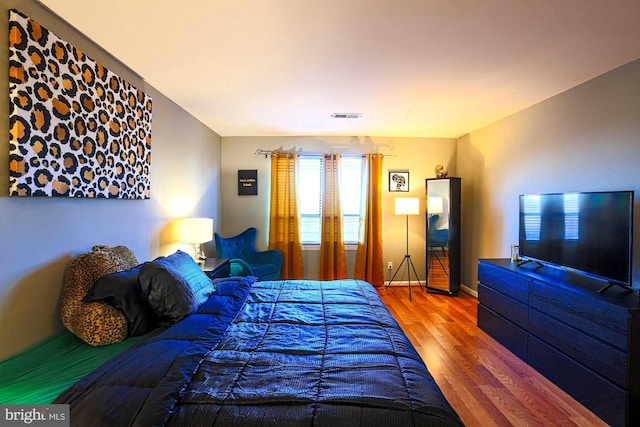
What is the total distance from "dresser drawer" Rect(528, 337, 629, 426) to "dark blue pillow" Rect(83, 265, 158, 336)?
2773 mm

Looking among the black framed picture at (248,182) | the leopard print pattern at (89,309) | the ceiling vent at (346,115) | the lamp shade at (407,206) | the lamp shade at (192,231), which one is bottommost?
the leopard print pattern at (89,309)

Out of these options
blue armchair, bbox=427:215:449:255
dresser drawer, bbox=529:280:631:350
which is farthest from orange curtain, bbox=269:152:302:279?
dresser drawer, bbox=529:280:631:350

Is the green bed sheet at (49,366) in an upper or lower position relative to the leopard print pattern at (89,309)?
lower

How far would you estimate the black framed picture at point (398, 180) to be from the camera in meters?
4.73


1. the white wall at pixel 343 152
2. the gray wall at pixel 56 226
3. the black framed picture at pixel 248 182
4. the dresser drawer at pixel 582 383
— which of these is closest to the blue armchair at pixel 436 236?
the white wall at pixel 343 152

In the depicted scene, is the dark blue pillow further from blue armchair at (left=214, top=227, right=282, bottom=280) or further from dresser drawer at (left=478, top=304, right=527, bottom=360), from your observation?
dresser drawer at (left=478, top=304, right=527, bottom=360)

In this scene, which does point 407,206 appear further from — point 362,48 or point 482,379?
point 362,48

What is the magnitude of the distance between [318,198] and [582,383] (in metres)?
3.56

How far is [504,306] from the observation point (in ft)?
9.22

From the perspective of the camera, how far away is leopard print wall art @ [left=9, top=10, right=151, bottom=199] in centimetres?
145

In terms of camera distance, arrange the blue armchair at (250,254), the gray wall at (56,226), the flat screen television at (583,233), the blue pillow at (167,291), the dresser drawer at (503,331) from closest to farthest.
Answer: the gray wall at (56,226) → the blue pillow at (167,291) → the flat screen television at (583,233) → the dresser drawer at (503,331) → the blue armchair at (250,254)

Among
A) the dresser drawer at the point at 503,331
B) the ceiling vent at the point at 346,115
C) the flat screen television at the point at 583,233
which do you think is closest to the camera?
the flat screen television at the point at 583,233

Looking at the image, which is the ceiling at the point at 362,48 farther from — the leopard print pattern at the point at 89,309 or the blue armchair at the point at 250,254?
the blue armchair at the point at 250,254

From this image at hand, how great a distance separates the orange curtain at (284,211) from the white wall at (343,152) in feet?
0.49
